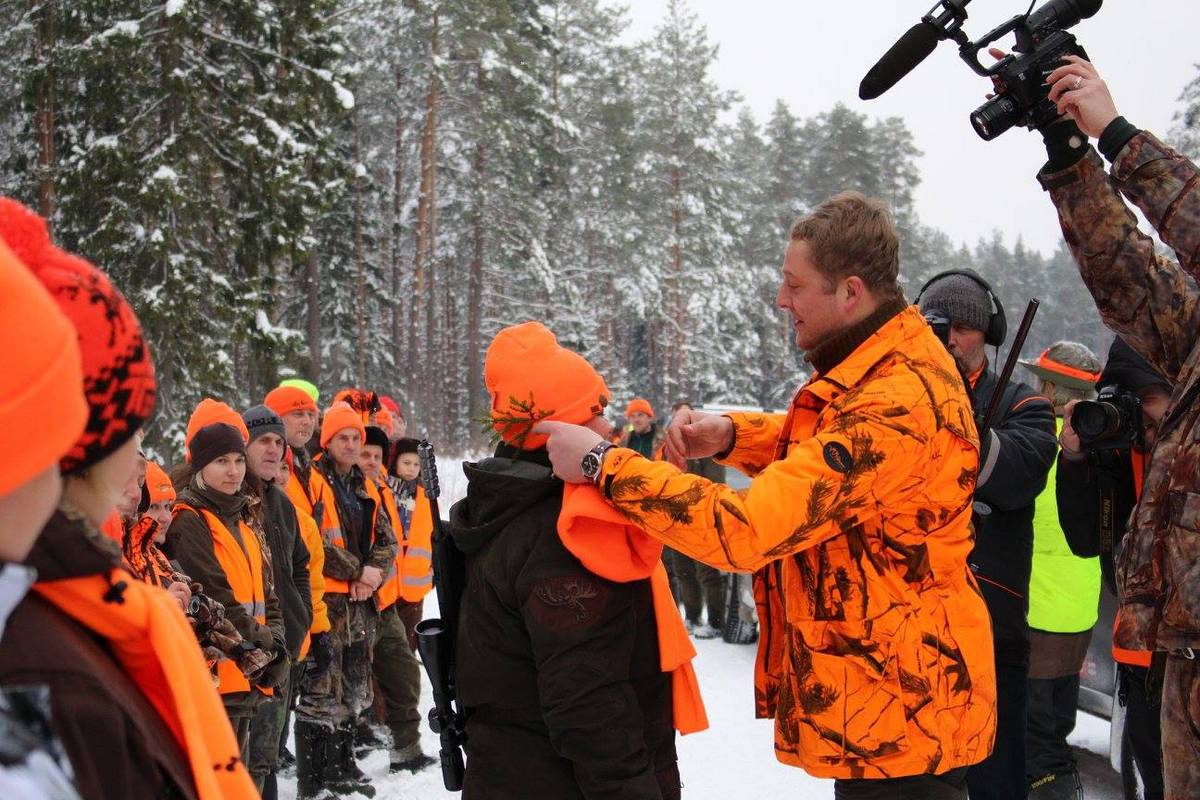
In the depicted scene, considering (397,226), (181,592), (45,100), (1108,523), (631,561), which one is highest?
(45,100)

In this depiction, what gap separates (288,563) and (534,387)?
10.2 feet

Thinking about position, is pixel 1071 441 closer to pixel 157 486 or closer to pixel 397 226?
pixel 157 486

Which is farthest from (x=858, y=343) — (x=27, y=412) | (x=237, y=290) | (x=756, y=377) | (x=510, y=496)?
(x=756, y=377)

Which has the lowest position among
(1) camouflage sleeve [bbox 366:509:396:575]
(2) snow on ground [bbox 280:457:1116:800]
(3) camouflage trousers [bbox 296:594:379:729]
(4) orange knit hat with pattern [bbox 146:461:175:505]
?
(2) snow on ground [bbox 280:457:1116:800]

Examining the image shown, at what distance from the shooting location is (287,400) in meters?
6.86

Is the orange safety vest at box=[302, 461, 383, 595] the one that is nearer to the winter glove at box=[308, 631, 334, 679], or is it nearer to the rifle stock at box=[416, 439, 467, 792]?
the winter glove at box=[308, 631, 334, 679]

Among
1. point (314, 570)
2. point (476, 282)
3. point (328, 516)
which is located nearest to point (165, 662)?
point (314, 570)

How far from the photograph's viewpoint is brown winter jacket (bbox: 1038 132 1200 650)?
2.18m

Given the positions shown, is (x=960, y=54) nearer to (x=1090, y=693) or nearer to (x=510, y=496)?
(x=510, y=496)

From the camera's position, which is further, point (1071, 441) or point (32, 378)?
point (1071, 441)

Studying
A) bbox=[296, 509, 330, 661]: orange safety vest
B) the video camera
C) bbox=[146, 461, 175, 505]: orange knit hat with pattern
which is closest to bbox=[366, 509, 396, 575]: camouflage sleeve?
bbox=[296, 509, 330, 661]: orange safety vest

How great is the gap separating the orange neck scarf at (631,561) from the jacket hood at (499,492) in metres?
0.14

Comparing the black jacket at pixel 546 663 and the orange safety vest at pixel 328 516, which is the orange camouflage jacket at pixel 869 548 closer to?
the black jacket at pixel 546 663

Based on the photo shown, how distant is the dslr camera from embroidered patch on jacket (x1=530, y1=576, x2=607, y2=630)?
1812mm
